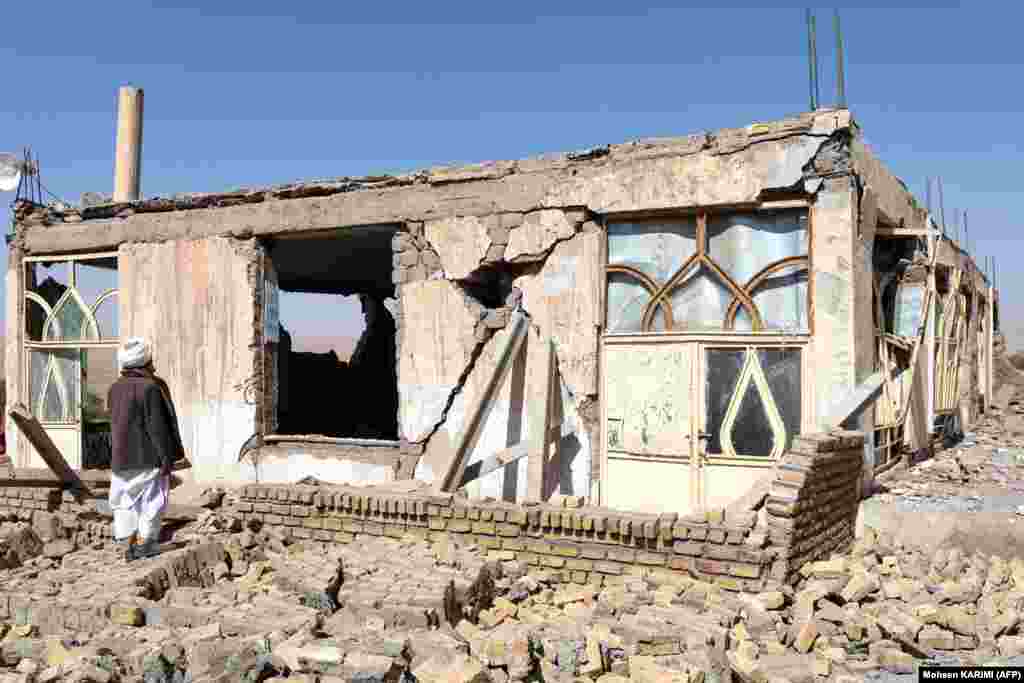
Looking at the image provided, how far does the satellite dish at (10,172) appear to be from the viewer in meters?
10.1

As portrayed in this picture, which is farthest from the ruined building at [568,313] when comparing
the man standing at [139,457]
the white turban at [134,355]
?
the white turban at [134,355]

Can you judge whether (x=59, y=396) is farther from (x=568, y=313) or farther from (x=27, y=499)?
(x=568, y=313)

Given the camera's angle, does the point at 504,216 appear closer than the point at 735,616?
No

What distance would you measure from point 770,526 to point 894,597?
80 cm

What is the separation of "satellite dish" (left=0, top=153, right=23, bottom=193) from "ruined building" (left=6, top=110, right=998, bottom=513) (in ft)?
1.04

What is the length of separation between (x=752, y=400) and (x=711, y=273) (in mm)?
1113

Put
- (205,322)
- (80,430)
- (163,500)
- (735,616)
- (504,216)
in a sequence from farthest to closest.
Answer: (80,430) < (205,322) < (504,216) < (163,500) < (735,616)

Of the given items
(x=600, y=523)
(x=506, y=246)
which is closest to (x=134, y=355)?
(x=506, y=246)

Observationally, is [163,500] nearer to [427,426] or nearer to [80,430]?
[427,426]

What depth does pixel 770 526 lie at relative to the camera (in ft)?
17.4

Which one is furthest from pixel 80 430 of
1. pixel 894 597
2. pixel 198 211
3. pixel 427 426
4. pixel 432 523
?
pixel 894 597

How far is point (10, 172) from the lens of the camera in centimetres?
1016

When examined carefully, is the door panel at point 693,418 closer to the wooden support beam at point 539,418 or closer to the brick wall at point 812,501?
the wooden support beam at point 539,418

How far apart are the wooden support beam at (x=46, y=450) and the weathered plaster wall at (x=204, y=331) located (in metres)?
1.59
